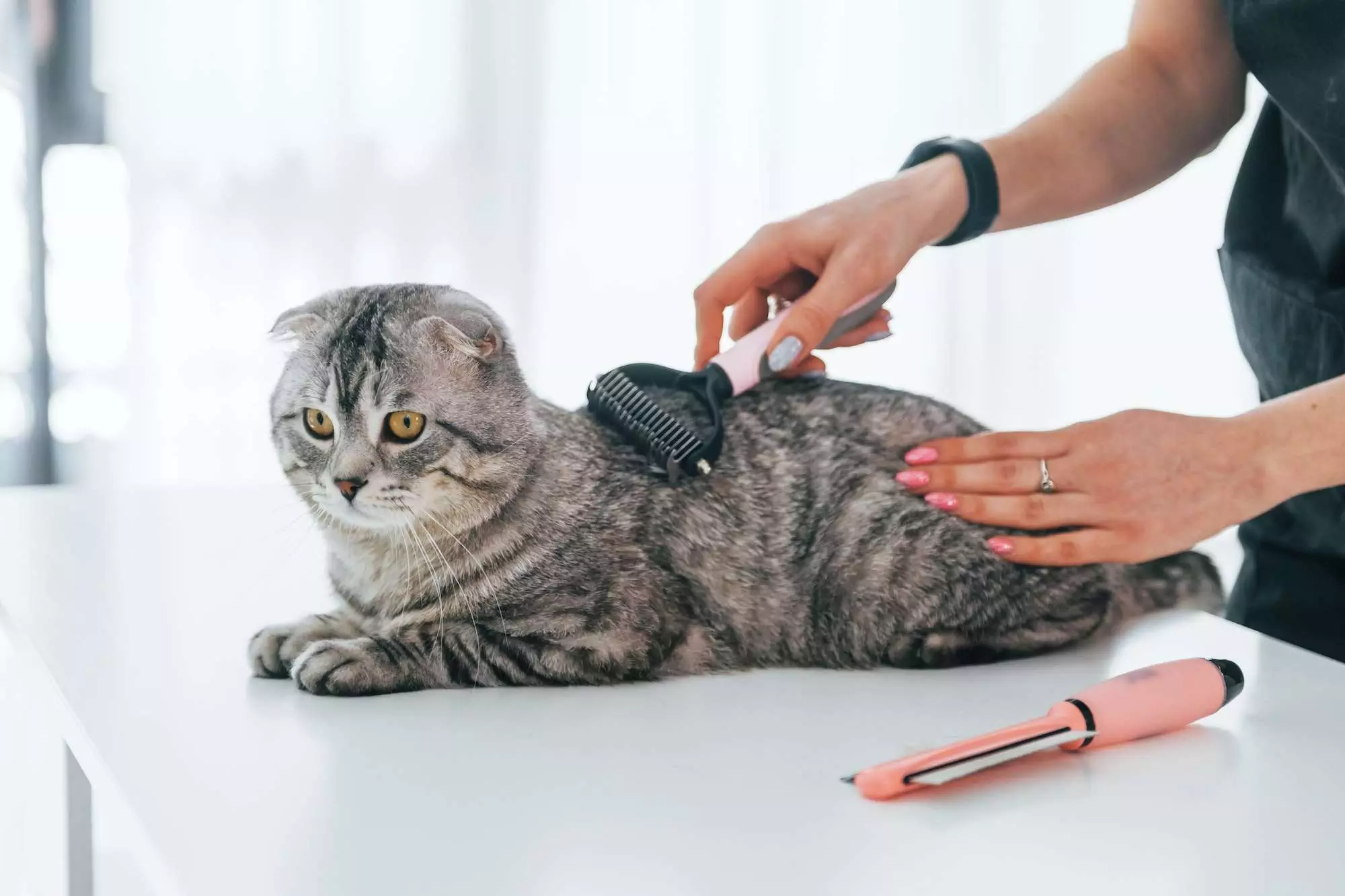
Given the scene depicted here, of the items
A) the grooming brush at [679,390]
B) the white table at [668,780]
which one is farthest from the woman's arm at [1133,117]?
the white table at [668,780]

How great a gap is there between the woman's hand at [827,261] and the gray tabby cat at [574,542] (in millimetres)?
131

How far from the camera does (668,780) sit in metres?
0.82

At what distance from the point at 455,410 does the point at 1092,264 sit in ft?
10.4

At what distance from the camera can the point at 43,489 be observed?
176 cm

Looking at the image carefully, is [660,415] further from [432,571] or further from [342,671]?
[342,671]

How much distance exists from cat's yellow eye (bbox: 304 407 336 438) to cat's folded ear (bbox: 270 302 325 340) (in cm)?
9

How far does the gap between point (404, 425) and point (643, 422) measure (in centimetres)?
24

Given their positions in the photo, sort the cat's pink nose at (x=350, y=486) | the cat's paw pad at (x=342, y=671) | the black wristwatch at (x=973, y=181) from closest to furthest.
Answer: the cat's paw pad at (x=342, y=671) → the cat's pink nose at (x=350, y=486) → the black wristwatch at (x=973, y=181)

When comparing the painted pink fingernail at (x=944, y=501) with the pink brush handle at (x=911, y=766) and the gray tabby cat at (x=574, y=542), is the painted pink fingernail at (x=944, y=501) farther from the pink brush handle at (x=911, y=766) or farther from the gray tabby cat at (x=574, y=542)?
the pink brush handle at (x=911, y=766)

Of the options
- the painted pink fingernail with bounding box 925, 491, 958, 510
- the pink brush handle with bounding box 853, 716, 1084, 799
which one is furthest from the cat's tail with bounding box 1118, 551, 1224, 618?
the pink brush handle with bounding box 853, 716, 1084, 799

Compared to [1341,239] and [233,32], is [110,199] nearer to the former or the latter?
[233,32]

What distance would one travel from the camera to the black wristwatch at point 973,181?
4.81 feet

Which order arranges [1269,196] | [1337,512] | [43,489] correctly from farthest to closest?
[43,489] → [1269,196] → [1337,512]

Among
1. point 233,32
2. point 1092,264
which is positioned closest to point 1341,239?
point 233,32
